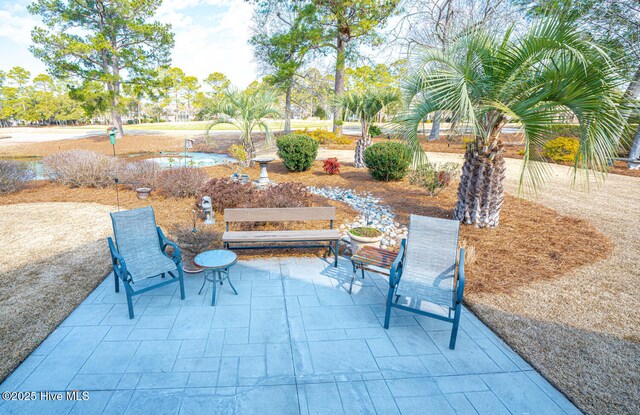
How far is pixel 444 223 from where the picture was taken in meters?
4.37

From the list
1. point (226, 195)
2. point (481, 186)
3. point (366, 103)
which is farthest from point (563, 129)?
point (366, 103)

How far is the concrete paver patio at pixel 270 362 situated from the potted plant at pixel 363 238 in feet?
3.96

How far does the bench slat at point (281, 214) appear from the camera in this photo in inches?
222

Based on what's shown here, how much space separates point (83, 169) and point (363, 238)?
31.6 feet

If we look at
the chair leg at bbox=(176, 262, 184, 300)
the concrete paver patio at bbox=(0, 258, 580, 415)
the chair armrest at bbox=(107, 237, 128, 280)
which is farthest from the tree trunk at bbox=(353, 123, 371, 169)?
the chair armrest at bbox=(107, 237, 128, 280)

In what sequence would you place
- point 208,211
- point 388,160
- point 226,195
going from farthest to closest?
1. point 388,160
2. point 226,195
3. point 208,211

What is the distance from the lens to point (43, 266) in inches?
205

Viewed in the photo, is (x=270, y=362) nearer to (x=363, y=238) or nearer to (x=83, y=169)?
(x=363, y=238)

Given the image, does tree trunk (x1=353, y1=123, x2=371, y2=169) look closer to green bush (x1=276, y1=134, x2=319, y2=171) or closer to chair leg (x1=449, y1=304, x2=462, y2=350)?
green bush (x1=276, y1=134, x2=319, y2=171)

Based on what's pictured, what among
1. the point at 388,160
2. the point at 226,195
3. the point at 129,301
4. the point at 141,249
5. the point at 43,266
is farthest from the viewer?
the point at 388,160

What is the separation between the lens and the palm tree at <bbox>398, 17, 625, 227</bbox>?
420cm

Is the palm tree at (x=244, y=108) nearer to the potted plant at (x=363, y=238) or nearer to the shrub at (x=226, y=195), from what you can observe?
the shrub at (x=226, y=195)

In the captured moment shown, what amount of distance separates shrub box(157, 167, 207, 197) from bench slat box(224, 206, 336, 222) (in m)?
3.66

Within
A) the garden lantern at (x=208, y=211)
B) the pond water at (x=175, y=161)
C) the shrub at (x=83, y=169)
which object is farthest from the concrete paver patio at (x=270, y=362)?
the pond water at (x=175, y=161)
